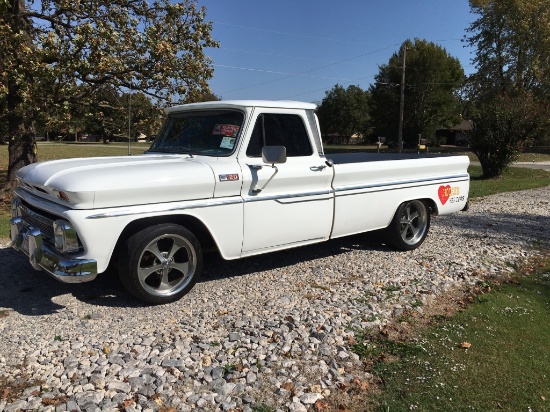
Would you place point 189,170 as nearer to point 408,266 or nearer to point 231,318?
point 231,318

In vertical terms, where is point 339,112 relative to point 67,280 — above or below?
above

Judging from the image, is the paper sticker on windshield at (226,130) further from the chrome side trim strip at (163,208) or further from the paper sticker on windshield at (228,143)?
the chrome side trim strip at (163,208)

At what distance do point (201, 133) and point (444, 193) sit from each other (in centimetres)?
369

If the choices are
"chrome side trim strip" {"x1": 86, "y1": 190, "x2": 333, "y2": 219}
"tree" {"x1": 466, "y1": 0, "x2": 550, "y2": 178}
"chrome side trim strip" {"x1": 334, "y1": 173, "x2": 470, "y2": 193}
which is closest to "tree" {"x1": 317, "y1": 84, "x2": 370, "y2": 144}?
"tree" {"x1": 466, "y1": 0, "x2": 550, "y2": 178}

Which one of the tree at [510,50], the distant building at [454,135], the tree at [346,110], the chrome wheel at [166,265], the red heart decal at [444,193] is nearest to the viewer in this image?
the chrome wheel at [166,265]

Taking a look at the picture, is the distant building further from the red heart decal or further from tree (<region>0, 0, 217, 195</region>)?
the red heart decal

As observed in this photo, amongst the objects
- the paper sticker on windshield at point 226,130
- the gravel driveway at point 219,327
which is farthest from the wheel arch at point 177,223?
the paper sticker on windshield at point 226,130

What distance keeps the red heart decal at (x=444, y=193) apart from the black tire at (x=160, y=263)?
12.6ft

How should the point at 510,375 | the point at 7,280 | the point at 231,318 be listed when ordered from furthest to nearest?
the point at 7,280 < the point at 231,318 < the point at 510,375

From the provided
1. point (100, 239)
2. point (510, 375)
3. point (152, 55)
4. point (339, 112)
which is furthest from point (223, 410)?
point (339, 112)

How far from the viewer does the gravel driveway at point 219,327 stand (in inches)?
118

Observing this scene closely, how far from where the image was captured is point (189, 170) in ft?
14.0

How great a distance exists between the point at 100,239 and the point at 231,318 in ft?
4.27

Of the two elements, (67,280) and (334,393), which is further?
(67,280)
